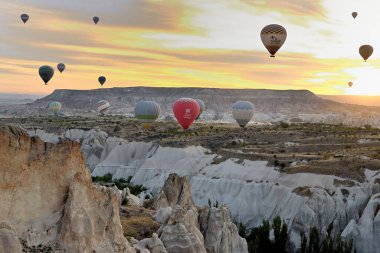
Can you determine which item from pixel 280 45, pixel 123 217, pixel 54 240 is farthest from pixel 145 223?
pixel 280 45

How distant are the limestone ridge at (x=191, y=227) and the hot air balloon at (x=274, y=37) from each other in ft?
157

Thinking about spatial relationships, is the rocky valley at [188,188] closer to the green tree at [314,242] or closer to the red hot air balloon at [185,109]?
the green tree at [314,242]

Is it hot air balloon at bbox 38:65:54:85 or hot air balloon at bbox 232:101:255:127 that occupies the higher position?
hot air balloon at bbox 38:65:54:85

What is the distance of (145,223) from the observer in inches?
990

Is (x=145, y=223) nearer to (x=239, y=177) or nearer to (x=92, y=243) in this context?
(x=92, y=243)

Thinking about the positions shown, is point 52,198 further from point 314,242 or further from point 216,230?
point 314,242

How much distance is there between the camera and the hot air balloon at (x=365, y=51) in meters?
93.4

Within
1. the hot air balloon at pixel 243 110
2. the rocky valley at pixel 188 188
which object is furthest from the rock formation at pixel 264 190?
the hot air balloon at pixel 243 110

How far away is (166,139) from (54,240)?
226 feet

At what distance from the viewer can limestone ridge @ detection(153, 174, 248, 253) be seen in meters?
22.6

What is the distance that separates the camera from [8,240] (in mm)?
17094

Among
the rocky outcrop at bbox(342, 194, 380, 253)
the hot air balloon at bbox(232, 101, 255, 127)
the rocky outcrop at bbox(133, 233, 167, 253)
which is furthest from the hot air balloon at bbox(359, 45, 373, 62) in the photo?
the rocky outcrop at bbox(133, 233, 167, 253)

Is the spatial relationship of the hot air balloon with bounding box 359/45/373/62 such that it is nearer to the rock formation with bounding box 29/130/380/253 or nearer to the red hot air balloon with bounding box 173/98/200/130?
the red hot air balloon with bounding box 173/98/200/130

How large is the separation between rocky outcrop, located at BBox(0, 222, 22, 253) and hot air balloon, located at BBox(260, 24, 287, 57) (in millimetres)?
63002
